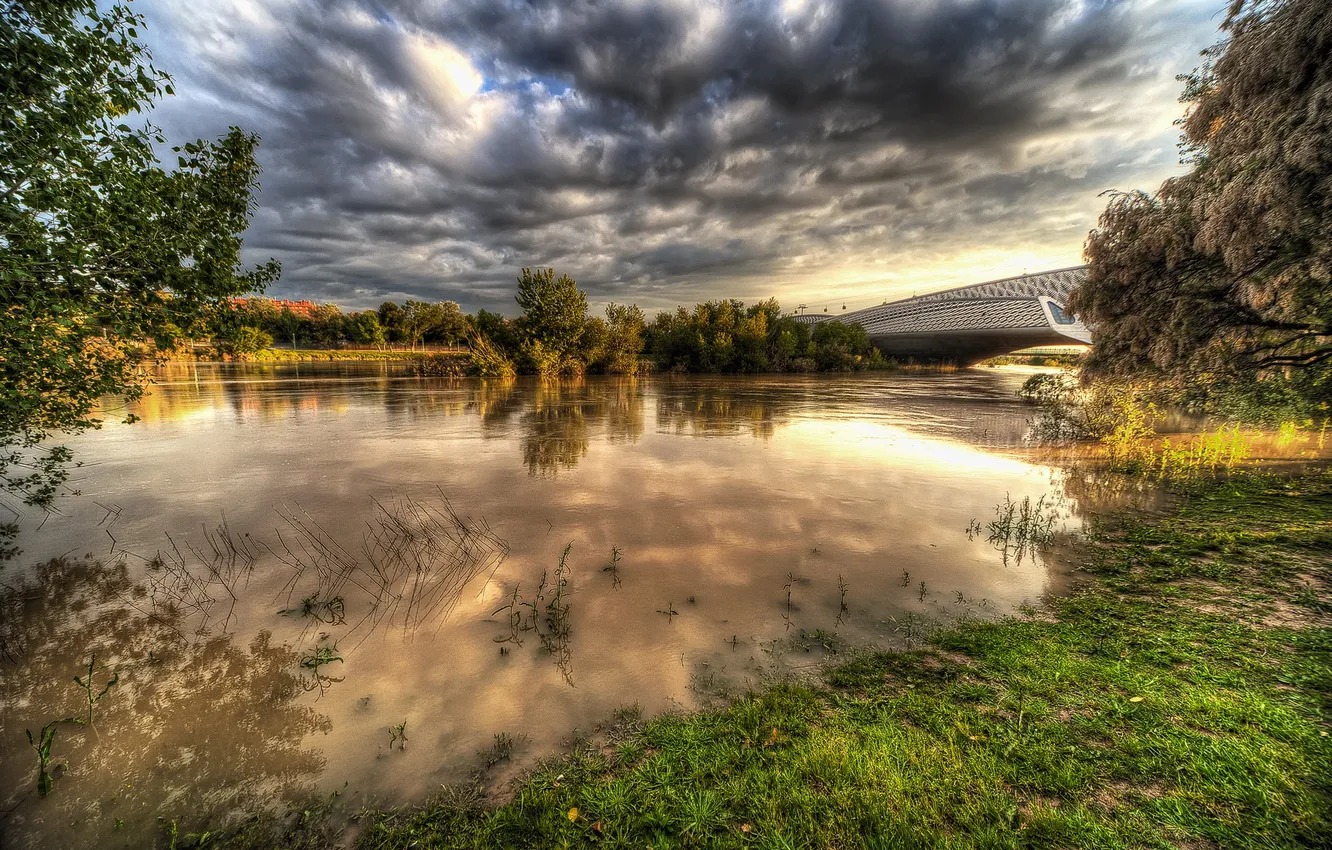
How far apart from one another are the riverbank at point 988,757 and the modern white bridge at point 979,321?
84.5 m

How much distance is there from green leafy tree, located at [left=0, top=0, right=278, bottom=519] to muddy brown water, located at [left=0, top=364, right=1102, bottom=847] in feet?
9.50

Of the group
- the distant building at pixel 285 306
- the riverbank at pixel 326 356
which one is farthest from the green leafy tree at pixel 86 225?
the riverbank at pixel 326 356

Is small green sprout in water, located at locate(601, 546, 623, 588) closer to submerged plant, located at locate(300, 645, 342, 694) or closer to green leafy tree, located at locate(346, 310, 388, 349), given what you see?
submerged plant, located at locate(300, 645, 342, 694)

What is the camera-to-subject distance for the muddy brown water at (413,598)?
3.99 meters

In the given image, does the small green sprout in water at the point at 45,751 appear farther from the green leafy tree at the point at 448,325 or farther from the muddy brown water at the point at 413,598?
the green leafy tree at the point at 448,325

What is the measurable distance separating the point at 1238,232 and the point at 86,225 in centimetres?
1770

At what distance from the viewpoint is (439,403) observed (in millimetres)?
28766

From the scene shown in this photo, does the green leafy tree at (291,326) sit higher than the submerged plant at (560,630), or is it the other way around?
the green leafy tree at (291,326)

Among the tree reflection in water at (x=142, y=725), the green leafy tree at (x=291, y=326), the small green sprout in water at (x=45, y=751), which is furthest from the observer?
the green leafy tree at (x=291, y=326)

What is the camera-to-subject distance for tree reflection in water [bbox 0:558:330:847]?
3480mm

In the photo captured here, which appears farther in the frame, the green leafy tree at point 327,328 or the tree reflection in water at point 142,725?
the green leafy tree at point 327,328

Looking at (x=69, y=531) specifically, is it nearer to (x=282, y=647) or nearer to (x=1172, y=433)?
(x=282, y=647)

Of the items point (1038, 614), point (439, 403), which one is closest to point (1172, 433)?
point (1038, 614)

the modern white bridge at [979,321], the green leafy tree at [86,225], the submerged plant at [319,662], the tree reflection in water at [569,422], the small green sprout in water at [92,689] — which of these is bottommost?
the submerged plant at [319,662]
